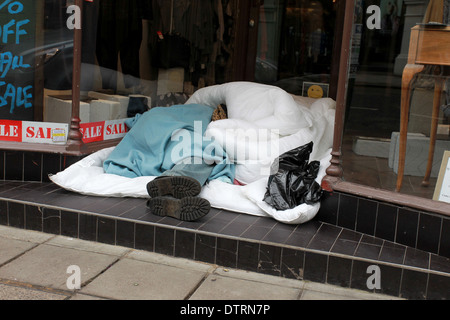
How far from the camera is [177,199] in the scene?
12.5 ft

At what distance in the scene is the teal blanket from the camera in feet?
14.2

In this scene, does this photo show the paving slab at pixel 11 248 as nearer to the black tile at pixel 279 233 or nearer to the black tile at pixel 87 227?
the black tile at pixel 87 227

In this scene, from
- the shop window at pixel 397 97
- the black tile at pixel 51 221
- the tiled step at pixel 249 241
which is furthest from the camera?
the black tile at pixel 51 221

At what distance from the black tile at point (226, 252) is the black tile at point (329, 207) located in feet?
2.39

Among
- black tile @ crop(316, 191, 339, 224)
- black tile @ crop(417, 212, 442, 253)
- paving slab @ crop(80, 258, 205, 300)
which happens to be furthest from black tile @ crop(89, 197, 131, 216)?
black tile @ crop(417, 212, 442, 253)

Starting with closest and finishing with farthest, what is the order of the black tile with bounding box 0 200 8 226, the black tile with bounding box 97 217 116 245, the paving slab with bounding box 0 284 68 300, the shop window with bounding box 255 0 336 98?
the paving slab with bounding box 0 284 68 300 → the black tile with bounding box 97 217 116 245 → the black tile with bounding box 0 200 8 226 → the shop window with bounding box 255 0 336 98

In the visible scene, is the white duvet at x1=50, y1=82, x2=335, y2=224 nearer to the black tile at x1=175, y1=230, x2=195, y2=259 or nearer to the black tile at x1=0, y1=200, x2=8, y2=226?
the black tile at x1=0, y1=200, x2=8, y2=226

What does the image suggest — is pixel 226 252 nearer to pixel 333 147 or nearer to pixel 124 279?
pixel 124 279

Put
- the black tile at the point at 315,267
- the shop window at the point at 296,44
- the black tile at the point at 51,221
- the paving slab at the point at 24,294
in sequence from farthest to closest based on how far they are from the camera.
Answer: the shop window at the point at 296,44
the black tile at the point at 51,221
the black tile at the point at 315,267
the paving slab at the point at 24,294

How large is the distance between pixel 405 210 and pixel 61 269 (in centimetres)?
211

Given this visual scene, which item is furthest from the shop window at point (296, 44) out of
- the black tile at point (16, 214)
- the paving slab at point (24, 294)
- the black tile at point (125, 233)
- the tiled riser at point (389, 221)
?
the paving slab at point (24, 294)

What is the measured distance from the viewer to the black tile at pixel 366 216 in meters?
3.67
